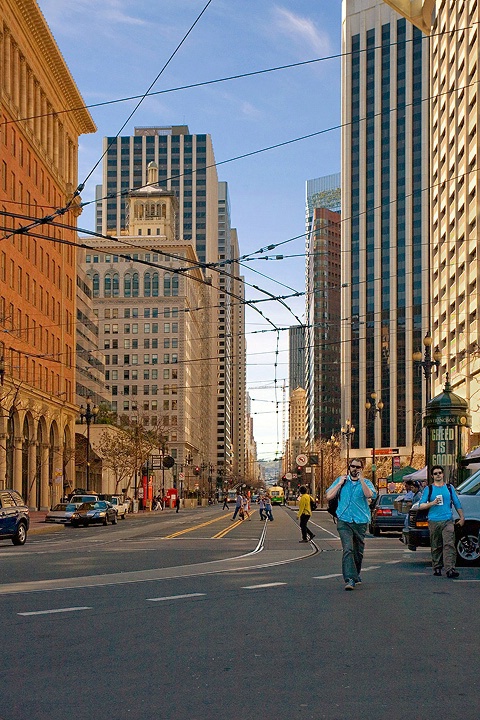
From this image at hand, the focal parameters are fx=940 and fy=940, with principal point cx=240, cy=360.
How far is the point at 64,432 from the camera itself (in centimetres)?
7681

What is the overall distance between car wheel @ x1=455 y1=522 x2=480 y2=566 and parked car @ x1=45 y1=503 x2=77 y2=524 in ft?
112

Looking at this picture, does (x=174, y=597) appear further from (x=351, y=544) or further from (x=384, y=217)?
(x=384, y=217)

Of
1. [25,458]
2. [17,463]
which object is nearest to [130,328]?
[25,458]

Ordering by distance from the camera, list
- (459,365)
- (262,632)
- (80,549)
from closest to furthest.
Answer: (262,632)
(80,549)
(459,365)

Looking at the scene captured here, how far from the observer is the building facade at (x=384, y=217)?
139500mm

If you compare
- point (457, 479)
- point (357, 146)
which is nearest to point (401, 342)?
point (357, 146)

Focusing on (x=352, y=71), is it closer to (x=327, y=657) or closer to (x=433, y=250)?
(x=433, y=250)

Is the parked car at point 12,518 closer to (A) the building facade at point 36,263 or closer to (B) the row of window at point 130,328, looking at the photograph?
(A) the building facade at point 36,263

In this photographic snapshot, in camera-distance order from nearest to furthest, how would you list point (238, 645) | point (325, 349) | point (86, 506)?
1. point (238, 645)
2. point (86, 506)
3. point (325, 349)

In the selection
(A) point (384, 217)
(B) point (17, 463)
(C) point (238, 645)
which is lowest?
(B) point (17, 463)

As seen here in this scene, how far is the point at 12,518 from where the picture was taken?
29641mm

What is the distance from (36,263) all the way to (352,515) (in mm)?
57705

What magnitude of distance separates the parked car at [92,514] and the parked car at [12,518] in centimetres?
1932

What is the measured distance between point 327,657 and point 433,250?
72.2 meters
